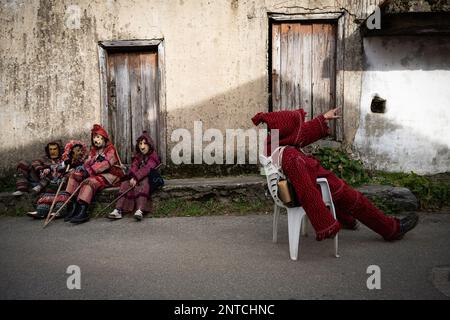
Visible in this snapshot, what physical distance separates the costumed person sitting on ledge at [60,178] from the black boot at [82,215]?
1.00ft

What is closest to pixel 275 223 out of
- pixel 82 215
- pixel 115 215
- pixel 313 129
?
pixel 313 129

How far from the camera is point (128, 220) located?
5816 mm

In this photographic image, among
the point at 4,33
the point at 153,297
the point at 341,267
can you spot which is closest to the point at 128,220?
the point at 153,297

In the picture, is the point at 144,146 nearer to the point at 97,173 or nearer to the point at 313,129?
the point at 97,173

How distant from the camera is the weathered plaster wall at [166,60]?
684 cm

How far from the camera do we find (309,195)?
12.8 feet

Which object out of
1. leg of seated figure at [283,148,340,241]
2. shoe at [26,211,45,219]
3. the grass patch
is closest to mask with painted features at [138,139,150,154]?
the grass patch

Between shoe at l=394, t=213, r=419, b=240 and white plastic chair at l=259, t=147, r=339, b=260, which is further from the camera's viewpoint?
shoe at l=394, t=213, r=419, b=240

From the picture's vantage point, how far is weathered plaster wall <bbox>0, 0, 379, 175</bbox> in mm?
6840

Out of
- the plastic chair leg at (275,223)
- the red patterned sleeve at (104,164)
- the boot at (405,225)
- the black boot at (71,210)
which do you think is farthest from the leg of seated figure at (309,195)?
the black boot at (71,210)

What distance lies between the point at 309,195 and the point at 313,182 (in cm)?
19

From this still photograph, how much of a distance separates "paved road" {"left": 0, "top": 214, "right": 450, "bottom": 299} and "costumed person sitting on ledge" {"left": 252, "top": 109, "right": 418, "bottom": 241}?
23 cm

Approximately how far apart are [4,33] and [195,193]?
428 centimetres

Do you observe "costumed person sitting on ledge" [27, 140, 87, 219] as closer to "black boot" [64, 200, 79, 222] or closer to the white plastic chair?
"black boot" [64, 200, 79, 222]
